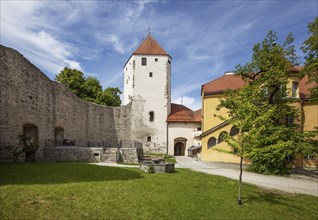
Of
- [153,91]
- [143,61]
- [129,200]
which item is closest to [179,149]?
[153,91]

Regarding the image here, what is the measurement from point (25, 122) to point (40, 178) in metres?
7.09

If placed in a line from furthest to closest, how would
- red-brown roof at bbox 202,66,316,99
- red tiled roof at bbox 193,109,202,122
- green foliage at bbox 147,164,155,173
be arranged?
red tiled roof at bbox 193,109,202,122
red-brown roof at bbox 202,66,316,99
green foliage at bbox 147,164,155,173

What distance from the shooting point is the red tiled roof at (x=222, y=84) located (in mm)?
24355

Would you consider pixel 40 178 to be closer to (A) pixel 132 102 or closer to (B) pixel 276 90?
(B) pixel 276 90

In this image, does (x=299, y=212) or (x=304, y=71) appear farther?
(x=304, y=71)

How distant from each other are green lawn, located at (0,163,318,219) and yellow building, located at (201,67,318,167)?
22.9 feet

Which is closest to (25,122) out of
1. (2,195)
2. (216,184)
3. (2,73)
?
(2,73)

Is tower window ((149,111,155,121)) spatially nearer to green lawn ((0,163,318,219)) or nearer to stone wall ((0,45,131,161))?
stone wall ((0,45,131,161))

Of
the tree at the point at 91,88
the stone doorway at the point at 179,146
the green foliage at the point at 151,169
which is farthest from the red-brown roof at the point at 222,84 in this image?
the tree at the point at 91,88

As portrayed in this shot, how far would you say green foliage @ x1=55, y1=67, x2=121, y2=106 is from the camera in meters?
29.9

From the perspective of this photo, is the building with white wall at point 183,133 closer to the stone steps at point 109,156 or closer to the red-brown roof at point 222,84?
the red-brown roof at point 222,84

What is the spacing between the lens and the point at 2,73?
11.9 metres

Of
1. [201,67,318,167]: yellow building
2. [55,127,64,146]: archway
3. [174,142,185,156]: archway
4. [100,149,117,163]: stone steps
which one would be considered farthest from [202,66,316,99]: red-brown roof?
[55,127,64,146]: archway

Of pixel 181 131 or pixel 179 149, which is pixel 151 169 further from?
pixel 179 149
